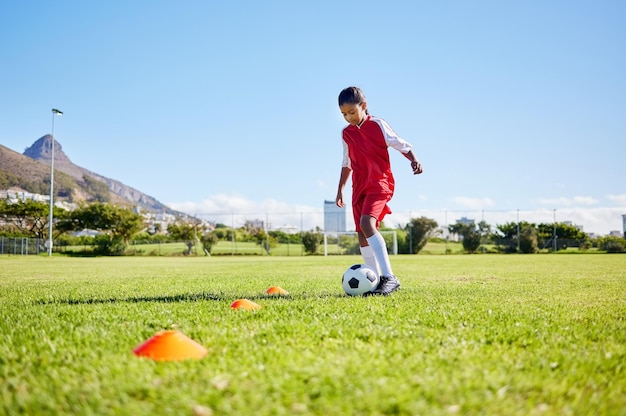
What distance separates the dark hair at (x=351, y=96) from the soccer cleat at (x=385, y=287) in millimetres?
2081

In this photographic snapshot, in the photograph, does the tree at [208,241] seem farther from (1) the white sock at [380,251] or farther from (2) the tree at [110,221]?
(1) the white sock at [380,251]

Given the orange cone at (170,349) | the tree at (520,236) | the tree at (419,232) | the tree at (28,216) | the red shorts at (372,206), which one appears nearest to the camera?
the orange cone at (170,349)

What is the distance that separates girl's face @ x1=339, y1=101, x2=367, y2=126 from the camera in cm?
548

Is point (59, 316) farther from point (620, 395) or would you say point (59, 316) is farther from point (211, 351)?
point (620, 395)

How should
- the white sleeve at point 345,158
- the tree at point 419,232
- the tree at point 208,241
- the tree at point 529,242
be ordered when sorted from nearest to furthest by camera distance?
the white sleeve at point 345,158
the tree at point 529,242
the tree at point 419,232
the tree at point 208,241

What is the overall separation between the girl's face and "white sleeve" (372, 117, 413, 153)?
18cm

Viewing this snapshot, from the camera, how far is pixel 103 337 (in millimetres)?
3037

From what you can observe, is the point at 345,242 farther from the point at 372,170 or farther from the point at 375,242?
the point at 372,170

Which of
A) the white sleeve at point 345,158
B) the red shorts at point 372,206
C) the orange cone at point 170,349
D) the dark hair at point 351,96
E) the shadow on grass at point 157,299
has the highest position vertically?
the dark hair at point 351,96


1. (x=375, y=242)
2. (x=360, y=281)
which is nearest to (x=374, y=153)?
(x=375, y=242)

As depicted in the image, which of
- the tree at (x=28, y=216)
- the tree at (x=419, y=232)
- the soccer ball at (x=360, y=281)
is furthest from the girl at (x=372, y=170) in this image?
the tree at (x=28, y=216)

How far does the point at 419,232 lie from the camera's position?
3909cm

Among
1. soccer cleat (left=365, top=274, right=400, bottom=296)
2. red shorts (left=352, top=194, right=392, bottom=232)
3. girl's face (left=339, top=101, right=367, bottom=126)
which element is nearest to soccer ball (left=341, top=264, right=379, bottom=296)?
soccer cleat (left=365, top=274, right=400, bottom=296)

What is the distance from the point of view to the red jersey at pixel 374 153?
5.52 meters
